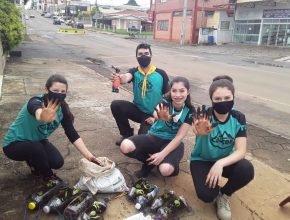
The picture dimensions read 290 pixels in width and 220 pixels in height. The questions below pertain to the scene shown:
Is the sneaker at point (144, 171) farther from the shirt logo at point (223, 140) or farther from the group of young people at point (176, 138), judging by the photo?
the shirt logo at point (223, 140)

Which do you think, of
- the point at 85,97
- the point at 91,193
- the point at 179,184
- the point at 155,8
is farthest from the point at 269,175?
the point at 155,8

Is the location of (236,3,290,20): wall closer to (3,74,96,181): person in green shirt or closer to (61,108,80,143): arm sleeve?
(61,108,80,143): arm sleeve

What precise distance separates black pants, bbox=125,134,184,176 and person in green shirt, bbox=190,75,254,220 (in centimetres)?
29

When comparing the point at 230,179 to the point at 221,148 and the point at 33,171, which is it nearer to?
the point at 221,148

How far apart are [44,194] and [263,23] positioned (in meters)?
29.5

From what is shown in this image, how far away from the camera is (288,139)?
5.38 m

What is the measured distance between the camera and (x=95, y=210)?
9.21 ft

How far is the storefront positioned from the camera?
26500mm

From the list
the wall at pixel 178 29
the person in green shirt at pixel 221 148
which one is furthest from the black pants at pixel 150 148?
the wall at pixel 178 29

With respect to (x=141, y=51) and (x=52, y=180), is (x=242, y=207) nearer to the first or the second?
(x=52, y=180)

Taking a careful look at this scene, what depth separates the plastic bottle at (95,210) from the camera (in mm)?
2697

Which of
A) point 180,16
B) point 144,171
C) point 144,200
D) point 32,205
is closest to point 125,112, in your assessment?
point 144,171

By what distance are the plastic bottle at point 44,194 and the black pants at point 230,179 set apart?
4.52 feet

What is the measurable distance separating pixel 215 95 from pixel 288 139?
3113mm
